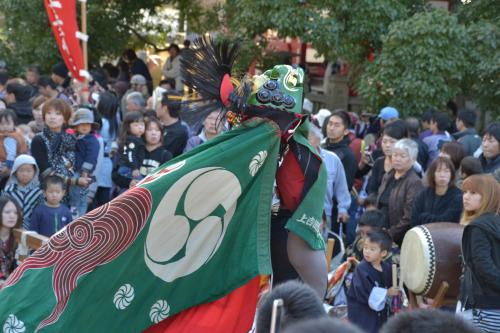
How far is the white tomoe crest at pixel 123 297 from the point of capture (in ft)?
11.9

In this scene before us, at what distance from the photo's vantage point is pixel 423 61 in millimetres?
9695

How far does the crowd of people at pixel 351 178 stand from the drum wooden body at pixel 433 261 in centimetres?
14

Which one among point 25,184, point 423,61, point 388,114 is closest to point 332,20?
point 423,61

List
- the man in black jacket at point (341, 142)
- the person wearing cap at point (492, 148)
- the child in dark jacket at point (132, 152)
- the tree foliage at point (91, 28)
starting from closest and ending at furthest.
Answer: the person wearing cap at point (492, 148) → the child in dark jacket at point (132, 152) → the man in black jacket at point (341, 142) → the tree foliage at point (91, 28)

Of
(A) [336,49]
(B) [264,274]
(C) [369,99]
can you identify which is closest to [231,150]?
(B) [264,274]

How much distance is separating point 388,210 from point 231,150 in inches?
142

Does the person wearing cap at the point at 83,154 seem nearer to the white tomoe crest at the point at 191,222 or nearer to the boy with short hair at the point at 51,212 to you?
the boy with short hair at the point at 51,212

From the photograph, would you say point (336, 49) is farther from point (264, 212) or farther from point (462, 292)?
point (264, 212)

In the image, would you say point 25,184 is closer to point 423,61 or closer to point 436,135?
point 436,135

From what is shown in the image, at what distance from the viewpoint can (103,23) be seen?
1501cm

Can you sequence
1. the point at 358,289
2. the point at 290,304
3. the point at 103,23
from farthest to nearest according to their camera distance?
the point at 103,23 → the point at 358,289 → the point at 290,304

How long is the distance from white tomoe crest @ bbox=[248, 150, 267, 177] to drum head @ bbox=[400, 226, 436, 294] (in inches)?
83.5

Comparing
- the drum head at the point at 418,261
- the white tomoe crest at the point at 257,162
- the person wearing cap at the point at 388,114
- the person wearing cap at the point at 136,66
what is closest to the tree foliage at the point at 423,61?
the person wearing cap at the point at 388,114

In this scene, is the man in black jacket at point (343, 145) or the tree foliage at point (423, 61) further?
the tree foliage at point (423, 61)
